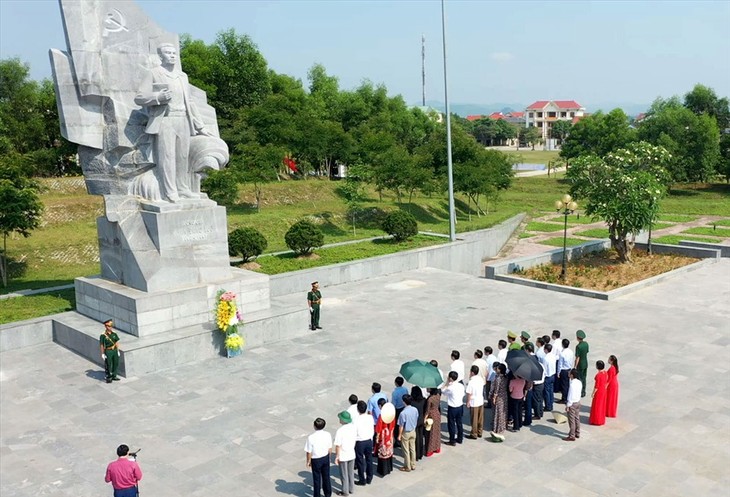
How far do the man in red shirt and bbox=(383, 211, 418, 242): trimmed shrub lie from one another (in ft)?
54.2

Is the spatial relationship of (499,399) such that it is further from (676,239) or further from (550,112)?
(550,112)

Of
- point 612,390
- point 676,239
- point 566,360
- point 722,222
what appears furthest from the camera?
point 722,222

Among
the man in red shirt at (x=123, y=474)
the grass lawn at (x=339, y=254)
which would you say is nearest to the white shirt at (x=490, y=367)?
the man in red shirt at (x=123, y=474)

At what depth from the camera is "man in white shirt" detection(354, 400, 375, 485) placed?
26.0 ft

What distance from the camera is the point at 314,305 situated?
1451 cm

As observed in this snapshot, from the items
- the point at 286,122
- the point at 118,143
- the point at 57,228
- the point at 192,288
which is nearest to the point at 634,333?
the point at 192,288

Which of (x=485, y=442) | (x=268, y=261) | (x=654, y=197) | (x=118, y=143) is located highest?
(x=118, y=143)

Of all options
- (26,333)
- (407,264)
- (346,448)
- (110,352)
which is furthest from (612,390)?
(407,264)

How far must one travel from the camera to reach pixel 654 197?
→ 20281 millimetres

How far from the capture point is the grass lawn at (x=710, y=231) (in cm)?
2891

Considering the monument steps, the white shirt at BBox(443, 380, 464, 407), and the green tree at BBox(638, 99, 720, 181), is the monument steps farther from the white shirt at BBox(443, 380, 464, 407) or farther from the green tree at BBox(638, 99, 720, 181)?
the green tree at BBox(638, 99, 720, 181)

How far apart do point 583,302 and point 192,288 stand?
9.74m

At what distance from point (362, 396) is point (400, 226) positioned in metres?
12.4

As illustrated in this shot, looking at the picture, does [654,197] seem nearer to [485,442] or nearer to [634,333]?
[634,333]
